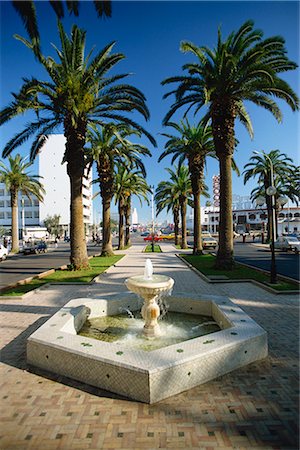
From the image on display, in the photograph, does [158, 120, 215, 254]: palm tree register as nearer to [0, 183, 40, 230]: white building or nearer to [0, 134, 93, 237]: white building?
Answer: [0, 134, 93, 237]: white building

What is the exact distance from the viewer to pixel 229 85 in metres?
15.0

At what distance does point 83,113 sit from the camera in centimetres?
1551

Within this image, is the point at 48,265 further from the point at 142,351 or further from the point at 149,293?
the point at 142,351

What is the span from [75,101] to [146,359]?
13816mm

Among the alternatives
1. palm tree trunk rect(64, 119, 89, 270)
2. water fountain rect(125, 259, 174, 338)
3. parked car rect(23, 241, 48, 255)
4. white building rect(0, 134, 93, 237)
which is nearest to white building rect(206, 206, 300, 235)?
white building rect(0, 134, 93, 237)

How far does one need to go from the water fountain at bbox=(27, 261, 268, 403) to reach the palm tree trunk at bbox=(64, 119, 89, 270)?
9.96 m

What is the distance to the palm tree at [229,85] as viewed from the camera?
14180 mm

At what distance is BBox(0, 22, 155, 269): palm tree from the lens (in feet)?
46.9

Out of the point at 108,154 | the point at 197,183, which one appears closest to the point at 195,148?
the point at 197,183

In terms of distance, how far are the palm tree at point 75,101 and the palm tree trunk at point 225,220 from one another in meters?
5.28

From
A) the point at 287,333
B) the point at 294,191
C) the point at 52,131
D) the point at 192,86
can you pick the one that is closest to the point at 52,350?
the point at 287,333

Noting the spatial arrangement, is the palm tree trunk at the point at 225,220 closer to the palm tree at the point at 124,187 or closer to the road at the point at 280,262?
the road at the point at 280,262

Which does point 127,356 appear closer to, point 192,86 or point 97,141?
point 192,86

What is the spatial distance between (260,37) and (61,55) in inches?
397
